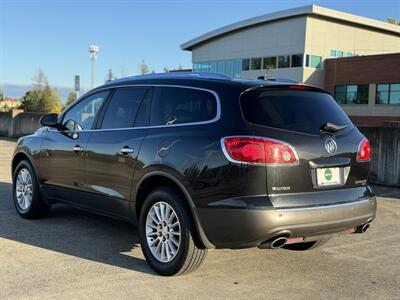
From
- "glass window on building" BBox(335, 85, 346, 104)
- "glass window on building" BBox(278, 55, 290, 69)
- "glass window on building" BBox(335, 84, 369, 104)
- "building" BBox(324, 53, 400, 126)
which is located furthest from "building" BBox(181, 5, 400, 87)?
"glass window on building" BBox(335, 84, 369, 104)

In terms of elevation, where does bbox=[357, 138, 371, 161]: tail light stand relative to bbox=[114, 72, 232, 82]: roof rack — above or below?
below

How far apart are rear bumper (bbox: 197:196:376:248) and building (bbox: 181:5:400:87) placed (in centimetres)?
4437

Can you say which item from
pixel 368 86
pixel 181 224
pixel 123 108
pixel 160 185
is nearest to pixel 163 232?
pixel 181 224

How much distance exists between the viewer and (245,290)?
4.42 metres

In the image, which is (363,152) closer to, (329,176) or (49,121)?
(329,176)

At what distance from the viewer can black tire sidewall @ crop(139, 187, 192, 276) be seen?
178 inches

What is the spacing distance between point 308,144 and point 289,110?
14.7 inches

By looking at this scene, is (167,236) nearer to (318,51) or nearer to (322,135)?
(322,135)

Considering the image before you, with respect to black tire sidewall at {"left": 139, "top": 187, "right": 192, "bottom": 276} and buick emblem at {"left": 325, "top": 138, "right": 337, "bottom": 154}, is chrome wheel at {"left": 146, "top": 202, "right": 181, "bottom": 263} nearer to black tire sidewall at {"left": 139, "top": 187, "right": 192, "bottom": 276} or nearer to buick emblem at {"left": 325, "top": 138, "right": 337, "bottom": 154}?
black tire sidewall at {"left": 139, "top": 187, "right": 192, "bottom": 276}

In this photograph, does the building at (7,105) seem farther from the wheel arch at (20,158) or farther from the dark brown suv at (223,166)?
the dark brown suv at (223,166)

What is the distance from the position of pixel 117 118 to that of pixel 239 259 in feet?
6.55

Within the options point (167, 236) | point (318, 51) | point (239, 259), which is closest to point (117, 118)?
point (167, 236)

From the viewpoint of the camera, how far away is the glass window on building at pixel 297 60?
159ft

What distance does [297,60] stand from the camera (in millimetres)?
48906
